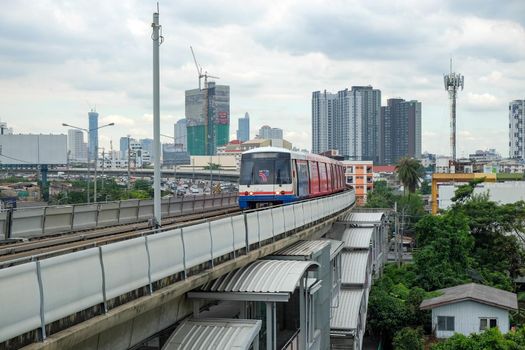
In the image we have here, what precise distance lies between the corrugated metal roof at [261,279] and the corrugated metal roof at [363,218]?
27238mm

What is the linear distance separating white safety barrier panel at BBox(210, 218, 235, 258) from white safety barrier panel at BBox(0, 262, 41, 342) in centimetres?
581

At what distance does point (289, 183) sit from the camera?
1140 inches

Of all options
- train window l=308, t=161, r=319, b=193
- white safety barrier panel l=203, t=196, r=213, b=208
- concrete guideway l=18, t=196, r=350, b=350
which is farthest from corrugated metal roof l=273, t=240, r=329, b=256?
white safety barrier panel l=203, t=196, r=213, b=208

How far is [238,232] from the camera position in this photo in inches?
584

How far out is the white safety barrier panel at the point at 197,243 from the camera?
474 inches

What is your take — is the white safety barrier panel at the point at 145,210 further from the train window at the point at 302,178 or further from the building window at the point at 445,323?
the building window at the point at 445,323

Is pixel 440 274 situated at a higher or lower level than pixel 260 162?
lower

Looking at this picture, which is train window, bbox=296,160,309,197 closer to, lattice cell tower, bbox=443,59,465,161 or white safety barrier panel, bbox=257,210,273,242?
white safety barrier panel, bbox=257,210,273,242

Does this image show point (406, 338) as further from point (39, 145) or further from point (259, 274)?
point (39, 145)

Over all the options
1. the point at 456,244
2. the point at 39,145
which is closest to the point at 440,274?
the point at 456,244

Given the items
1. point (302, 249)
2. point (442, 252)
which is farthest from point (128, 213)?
point (442, 252)

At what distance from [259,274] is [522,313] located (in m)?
29.6

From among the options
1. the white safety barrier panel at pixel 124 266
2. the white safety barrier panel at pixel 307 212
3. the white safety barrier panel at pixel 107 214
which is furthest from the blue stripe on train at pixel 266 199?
the white safety barrier panel at pixel 124 266

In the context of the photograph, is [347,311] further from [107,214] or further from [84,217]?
[84,217]
